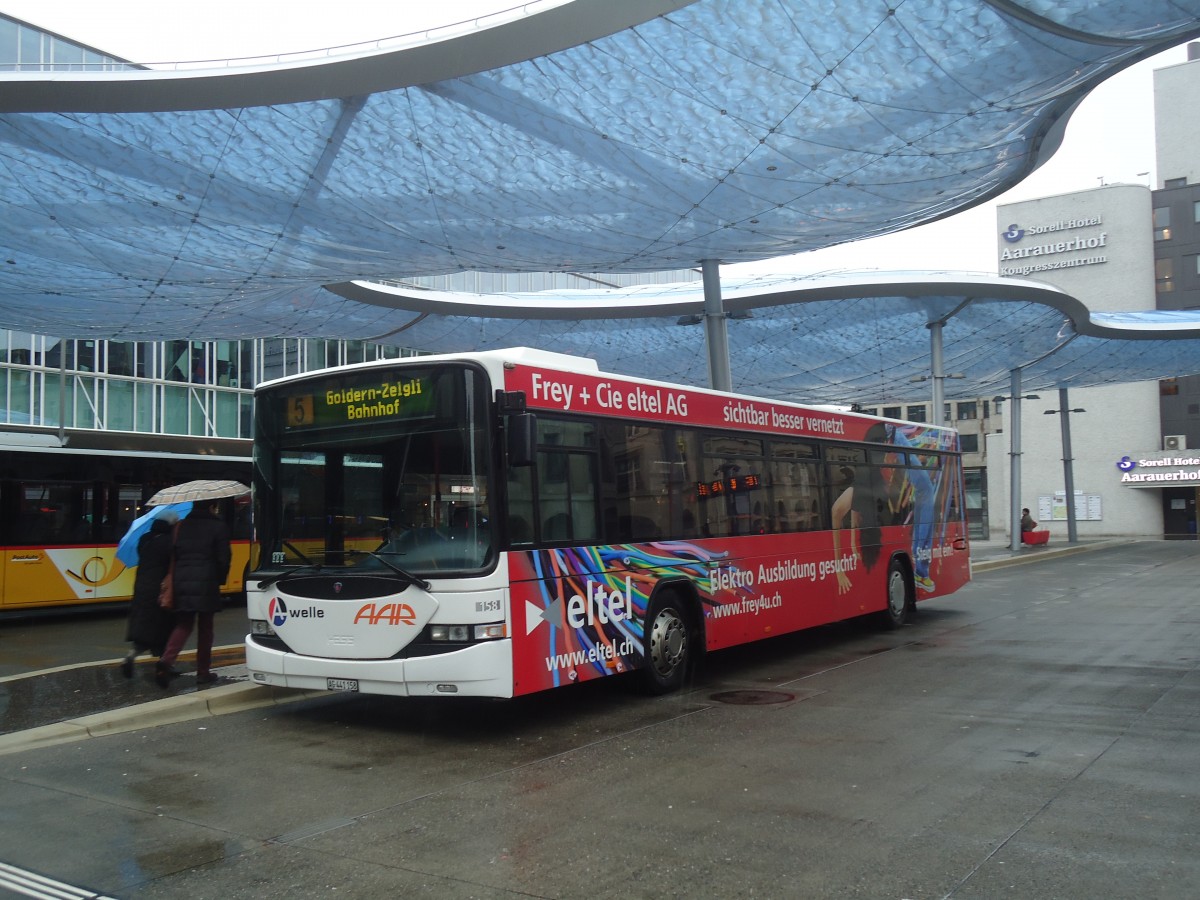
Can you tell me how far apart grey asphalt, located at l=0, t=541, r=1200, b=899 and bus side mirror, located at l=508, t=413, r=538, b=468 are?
2198mm

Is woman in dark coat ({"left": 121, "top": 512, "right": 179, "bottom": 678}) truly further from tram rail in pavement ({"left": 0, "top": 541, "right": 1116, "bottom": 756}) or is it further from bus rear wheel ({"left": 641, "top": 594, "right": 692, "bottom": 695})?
bus rear wheel ({"left": 641, "top": 594, "right": 692, "bottom": 695})

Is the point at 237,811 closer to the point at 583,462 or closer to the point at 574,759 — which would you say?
the point at 574,759

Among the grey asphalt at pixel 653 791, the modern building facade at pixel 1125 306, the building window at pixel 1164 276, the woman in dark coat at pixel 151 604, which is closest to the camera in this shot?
the grey asphalt at pixel 653 791

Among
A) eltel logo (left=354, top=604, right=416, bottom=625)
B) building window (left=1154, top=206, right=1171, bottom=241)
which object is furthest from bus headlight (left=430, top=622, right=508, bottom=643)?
building window (left=1154, top=206, right=1171, bottom=241)

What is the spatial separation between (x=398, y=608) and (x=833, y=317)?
87.1ft

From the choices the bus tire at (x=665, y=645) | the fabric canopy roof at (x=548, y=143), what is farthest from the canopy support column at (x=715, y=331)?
the bus tire at (x=665, y=645)

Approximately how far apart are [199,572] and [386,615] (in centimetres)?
295

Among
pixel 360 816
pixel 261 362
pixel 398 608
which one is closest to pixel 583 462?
pixel 398 608

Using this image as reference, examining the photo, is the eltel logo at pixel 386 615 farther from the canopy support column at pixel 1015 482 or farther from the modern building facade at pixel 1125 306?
the modern building facade at pixel 1125 306

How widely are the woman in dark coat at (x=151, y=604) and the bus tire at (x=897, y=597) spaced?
9.46m

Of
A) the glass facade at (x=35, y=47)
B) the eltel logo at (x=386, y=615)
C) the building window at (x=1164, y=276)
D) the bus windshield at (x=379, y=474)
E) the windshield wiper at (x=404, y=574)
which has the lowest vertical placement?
the eltel logo at (x=386, y=615)

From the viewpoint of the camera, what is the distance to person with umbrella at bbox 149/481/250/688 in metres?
9.74

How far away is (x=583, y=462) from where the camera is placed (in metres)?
8.88

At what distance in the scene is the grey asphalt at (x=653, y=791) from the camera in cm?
490
